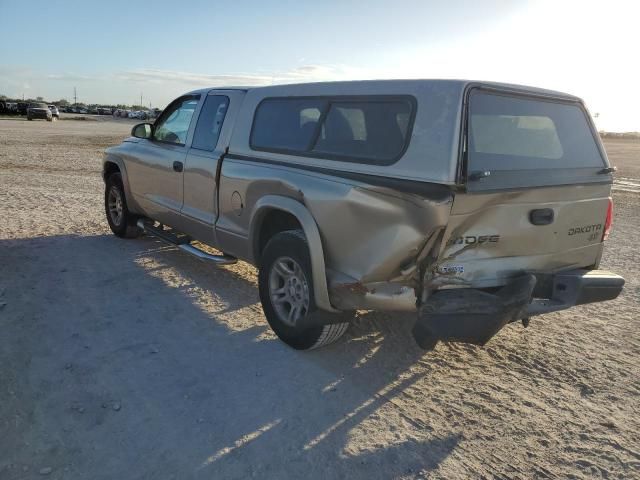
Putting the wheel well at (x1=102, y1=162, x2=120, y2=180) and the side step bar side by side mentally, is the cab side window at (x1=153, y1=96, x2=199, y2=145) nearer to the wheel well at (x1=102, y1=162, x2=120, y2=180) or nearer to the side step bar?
the side step bar

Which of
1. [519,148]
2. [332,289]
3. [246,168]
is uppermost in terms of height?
[519,148]

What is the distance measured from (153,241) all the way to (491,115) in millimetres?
5030

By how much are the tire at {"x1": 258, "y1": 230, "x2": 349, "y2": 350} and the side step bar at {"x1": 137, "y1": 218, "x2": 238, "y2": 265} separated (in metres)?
0.93

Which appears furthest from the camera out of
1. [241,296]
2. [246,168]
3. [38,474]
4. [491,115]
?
[241,296]

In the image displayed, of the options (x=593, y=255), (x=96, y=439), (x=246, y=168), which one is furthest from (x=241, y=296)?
(x=593, y=255)

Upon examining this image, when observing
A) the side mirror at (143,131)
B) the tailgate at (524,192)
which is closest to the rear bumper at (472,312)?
the tailgate at (524,192)

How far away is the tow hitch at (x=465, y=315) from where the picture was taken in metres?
3.11

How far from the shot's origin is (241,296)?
5.14 m

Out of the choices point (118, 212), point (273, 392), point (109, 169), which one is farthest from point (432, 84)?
point (109, 169)

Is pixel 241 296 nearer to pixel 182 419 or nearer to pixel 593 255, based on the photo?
pixel 182 419

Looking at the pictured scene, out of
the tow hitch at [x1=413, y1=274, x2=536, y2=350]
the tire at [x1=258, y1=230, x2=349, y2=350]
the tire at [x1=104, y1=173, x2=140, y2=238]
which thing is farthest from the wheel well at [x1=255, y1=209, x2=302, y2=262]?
the tire at [x1=104, y1=173, x2=140, y2=238]

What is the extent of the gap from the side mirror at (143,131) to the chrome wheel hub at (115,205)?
3.62 feet

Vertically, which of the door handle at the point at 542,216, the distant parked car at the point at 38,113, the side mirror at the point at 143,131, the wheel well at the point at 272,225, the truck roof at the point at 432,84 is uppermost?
the truck roof at the point at 432,84

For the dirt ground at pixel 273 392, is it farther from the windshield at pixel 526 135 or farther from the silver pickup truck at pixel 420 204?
the windshield at pixel 526 135
